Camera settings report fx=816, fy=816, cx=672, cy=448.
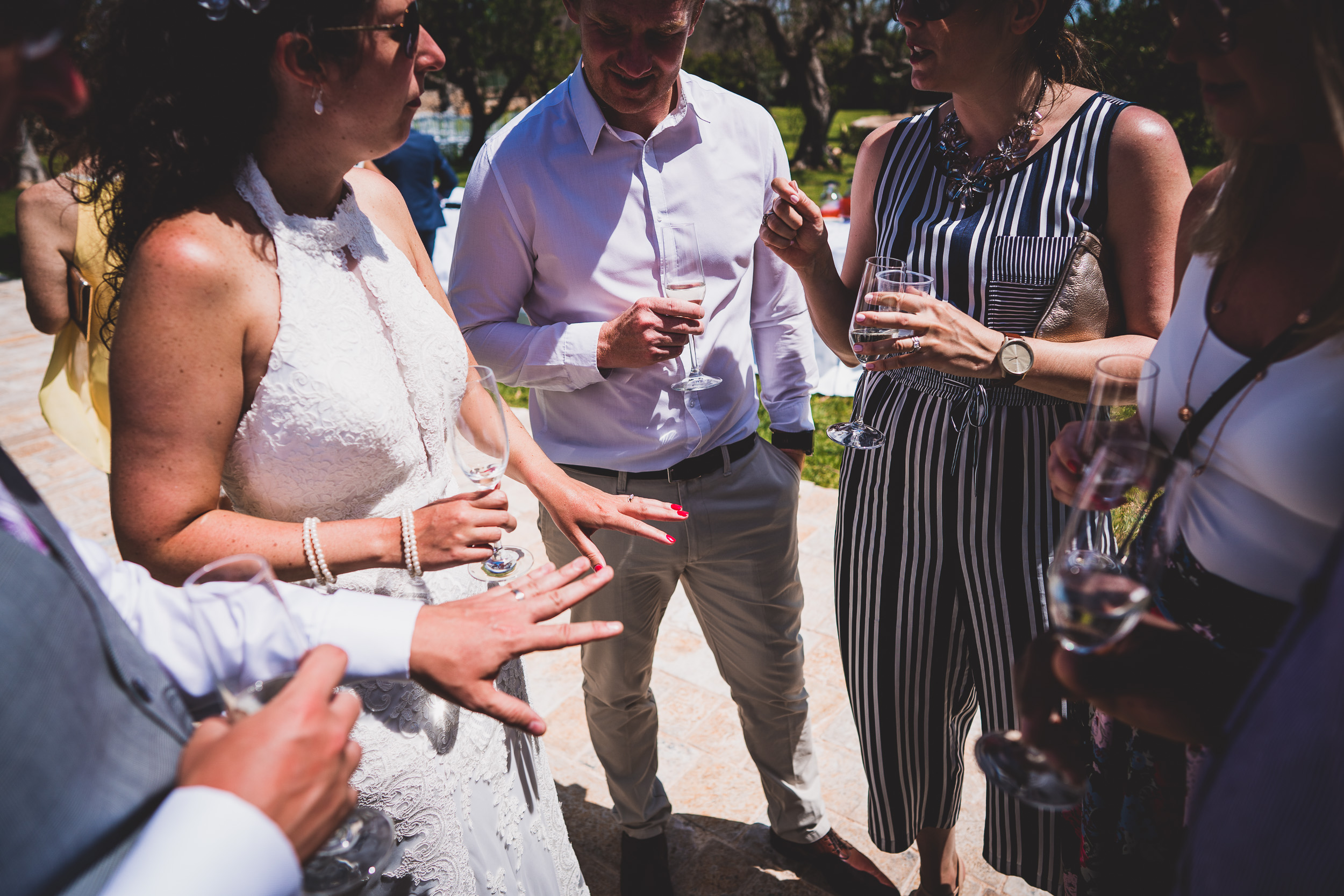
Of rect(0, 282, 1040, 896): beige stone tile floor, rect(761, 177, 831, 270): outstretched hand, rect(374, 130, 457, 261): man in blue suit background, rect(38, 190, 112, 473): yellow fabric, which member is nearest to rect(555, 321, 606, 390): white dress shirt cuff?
rect(761, 177, 831, 270): outstretched hand

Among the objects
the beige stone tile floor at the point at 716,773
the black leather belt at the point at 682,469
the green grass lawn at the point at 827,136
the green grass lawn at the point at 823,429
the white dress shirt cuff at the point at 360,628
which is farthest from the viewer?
the green grass lawn at the point at 827,136

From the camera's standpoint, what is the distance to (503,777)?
5.90 ft

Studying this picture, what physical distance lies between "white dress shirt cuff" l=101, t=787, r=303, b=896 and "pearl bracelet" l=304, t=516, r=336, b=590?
695 mm

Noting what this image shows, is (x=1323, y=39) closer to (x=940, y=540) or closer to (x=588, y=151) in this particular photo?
(x=940, y=540)

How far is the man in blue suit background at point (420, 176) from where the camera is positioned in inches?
302

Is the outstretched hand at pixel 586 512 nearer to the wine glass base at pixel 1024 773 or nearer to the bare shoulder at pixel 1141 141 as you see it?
the wine glass base at pixel 1024 773

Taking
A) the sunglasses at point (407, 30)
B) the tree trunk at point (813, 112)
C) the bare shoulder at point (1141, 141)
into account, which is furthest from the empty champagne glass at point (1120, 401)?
the tree trunk at point (813, 112)

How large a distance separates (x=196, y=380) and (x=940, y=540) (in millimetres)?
1804

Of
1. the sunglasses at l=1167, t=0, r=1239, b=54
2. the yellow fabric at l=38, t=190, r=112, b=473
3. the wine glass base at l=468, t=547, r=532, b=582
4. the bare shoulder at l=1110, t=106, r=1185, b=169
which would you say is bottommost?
the yellow fabric at l=38, t=190, r=112, b=473

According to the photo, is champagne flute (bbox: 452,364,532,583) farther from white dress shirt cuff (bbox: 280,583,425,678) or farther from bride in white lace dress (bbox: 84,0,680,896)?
white dress shirt cuff (bbox: 280,583,425,678)

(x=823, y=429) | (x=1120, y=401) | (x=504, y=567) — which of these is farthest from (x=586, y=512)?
(x=823, y=429)

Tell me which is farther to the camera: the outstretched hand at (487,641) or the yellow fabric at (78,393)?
the yellow fabric at (78,393)

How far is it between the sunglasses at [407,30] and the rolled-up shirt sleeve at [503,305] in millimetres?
698

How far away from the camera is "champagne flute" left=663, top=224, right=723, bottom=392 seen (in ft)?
7.61
